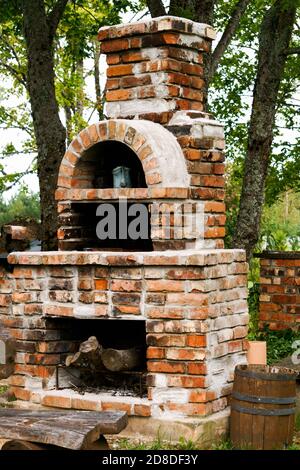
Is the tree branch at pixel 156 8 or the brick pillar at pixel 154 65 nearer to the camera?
the brick pillar at pixel 154 65

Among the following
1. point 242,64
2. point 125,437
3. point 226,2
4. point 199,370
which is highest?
point 226,2

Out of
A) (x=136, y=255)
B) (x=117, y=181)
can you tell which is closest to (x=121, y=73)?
(x=117, y=181)

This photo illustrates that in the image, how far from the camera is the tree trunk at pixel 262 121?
34.3ft

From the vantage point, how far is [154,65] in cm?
665

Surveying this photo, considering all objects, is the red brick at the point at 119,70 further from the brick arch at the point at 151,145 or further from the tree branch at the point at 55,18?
the tree branch at the point at 55,18

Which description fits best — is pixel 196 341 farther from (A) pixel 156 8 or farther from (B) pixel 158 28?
(A) pixel 156 8

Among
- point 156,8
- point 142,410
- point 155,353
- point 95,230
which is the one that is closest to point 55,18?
point 156,8

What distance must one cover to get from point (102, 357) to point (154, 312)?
1.85 feet

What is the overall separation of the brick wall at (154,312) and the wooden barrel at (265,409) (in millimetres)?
270

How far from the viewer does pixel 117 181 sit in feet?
22.1

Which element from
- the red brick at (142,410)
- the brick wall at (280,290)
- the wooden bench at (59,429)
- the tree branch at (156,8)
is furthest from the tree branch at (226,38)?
the wooden bench at (59,429)
